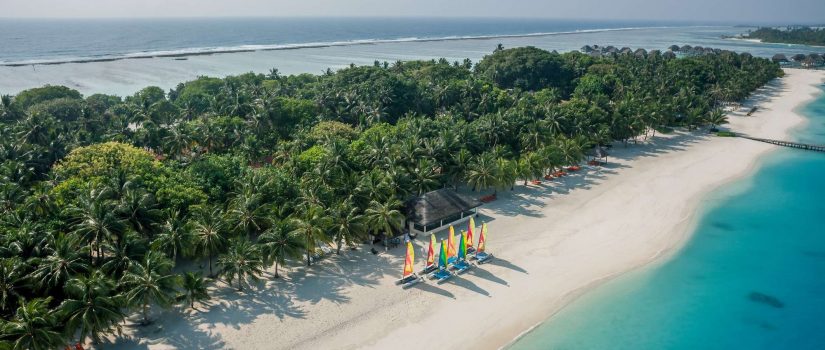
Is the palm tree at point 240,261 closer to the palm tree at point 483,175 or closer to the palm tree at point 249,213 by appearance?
the palm tree at point 249,213

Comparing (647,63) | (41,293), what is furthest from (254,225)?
(647,63)

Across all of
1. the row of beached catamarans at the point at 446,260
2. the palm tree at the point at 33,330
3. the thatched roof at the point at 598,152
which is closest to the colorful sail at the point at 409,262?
the row of beached catamarans at the point at 446,260

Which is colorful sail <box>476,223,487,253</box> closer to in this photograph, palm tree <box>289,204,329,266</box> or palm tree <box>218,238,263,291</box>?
palm tree <box>289,204,329,266</box>

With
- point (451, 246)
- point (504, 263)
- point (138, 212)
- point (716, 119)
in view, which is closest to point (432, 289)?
point (451, 246)

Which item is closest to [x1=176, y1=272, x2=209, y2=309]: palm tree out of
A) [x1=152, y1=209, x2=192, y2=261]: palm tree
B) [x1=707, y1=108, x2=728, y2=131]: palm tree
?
[x1=152, y1=209, x2=192, y2=261]: palm tree

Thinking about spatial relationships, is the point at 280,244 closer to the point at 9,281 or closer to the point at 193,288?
the point at 193,288

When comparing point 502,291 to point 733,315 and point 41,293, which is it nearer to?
point 733,315
